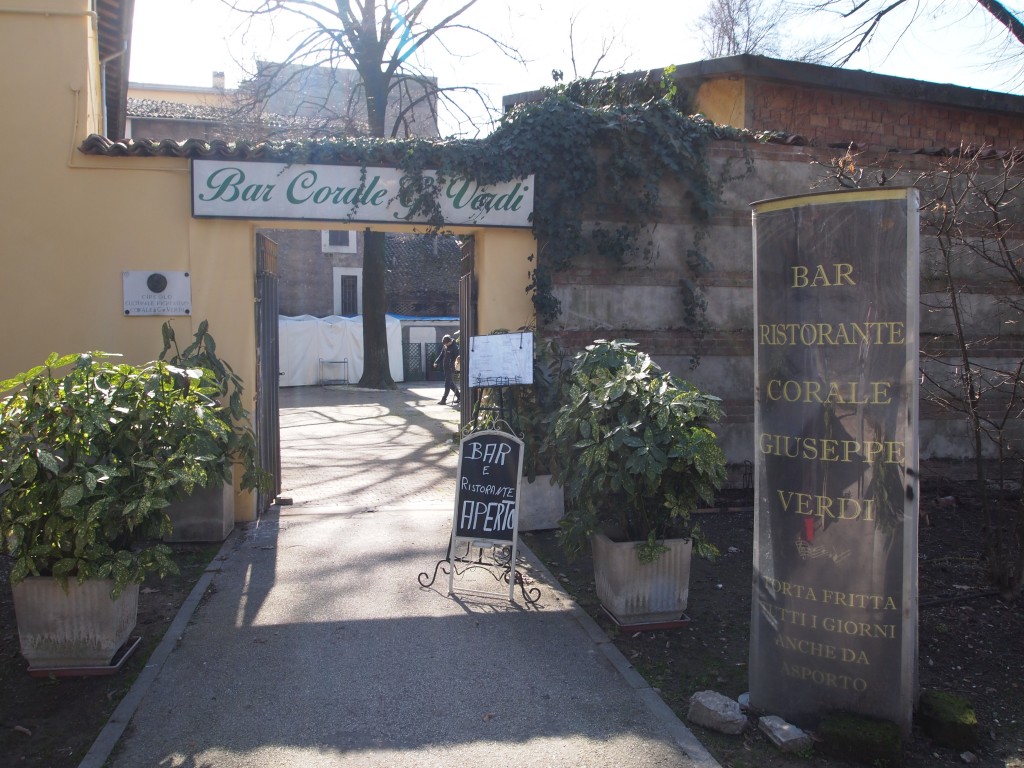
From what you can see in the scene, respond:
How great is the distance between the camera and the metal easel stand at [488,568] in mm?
6250

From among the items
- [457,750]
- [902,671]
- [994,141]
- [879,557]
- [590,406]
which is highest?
[994,141]

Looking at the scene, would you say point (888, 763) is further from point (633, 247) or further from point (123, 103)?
point (123, 103)

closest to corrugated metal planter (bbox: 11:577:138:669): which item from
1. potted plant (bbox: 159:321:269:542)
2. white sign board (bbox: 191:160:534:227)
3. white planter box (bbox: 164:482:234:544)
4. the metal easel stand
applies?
the metal easel stand

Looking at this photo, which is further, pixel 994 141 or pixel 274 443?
pixel 994 141

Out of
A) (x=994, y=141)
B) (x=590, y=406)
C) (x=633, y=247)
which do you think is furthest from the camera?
(x=994, y=141)

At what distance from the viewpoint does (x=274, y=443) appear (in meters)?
9.03

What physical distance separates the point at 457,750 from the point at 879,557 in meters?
2.23

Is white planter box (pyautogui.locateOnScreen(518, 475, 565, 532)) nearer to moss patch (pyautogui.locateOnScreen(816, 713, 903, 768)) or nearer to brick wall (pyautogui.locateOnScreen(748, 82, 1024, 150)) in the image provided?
moss patch (pyautogui.locateOnScreen(816, 713, 903, 768))

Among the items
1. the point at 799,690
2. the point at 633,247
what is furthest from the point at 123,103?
the point at 799,690

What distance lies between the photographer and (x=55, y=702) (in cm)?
452

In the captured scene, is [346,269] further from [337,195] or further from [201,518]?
[201,518]

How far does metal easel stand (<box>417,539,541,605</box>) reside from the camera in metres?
6.25

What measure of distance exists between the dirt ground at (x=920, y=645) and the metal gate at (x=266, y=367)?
9.76 ft

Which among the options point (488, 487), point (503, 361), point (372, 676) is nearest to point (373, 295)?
point (503, 361)
